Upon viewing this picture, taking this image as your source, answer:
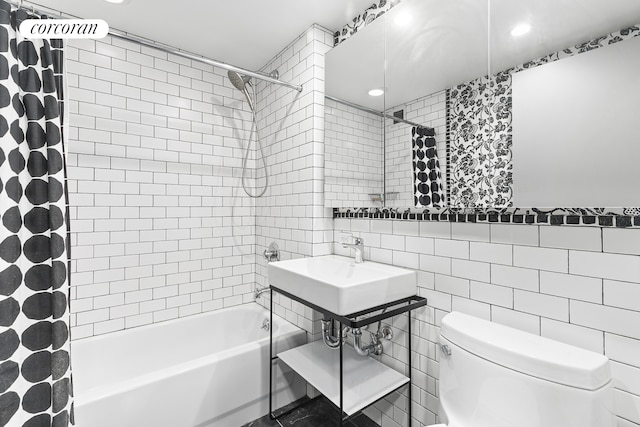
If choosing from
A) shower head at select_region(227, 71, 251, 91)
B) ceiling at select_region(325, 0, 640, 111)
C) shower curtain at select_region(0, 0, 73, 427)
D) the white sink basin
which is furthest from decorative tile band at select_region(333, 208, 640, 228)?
shower curtain at select_region(0, 0, 73, 427)

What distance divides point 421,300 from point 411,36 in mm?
1360

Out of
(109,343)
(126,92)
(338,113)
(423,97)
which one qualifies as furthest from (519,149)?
(109,343)

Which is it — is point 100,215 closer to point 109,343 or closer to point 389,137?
point 109,343

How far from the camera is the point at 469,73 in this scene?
4.19 ft

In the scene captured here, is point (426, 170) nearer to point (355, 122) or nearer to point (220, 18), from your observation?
point (355, 122)

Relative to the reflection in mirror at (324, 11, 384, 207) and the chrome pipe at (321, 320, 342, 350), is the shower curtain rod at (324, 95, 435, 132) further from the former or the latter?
the chrome pipe at (321, 320, 342, 350)

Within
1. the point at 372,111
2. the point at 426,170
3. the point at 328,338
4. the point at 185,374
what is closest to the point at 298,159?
the point at 372,111

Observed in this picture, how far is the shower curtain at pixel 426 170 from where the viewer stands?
1.40m

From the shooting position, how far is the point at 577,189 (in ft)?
3.23

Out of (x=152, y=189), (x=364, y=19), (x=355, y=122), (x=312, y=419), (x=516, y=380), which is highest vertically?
(x=364, y=19)

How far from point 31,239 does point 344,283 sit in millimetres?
1281

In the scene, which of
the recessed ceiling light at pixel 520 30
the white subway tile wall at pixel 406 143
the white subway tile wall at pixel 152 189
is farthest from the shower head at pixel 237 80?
the recessed ceiling light at pixel 520 30

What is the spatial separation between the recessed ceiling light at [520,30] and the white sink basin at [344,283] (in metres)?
1.10

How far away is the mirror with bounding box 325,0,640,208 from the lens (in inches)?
40.1
